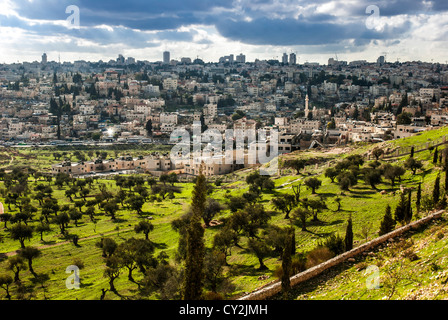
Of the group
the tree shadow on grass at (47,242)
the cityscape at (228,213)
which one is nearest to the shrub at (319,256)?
the cityscape at (228,213)

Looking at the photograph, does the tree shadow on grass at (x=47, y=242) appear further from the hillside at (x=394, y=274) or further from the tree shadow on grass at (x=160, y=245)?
the hillside at (x=394, y=274)

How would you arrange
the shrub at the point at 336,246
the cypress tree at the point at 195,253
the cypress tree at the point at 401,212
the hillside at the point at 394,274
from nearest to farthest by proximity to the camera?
the hillside at the point at 394,274 → the cypress tree at the point at 195,253 → the shrub at the point at 336,246 → the cypress tree at the point at 401,212

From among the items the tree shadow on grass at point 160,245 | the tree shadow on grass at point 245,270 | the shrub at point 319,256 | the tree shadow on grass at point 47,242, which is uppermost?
the shrub at point 319,256

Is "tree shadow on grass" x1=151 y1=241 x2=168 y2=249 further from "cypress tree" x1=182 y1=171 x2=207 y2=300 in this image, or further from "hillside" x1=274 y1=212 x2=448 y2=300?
"cypress tree" x1=182 y1=171 x2=207 y2=300

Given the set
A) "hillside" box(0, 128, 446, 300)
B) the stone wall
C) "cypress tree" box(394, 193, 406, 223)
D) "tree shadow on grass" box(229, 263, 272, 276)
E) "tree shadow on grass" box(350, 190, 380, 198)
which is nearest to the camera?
the stone wall

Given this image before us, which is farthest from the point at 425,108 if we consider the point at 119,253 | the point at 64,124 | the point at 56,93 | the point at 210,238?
the point at 56,93

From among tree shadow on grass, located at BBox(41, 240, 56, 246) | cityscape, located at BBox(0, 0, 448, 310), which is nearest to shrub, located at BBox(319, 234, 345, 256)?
cityscape, located at BBox(0, 0, 448, 310)
